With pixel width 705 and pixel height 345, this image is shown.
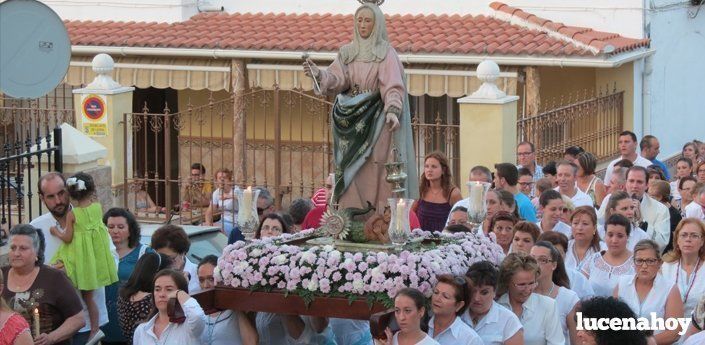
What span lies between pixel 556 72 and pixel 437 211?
950 cm

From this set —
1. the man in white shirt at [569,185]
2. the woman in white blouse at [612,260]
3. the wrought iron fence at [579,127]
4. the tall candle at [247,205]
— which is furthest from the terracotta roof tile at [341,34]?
the tall candle at [247,205]

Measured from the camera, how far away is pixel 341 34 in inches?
845

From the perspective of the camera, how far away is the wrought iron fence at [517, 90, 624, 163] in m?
18.2

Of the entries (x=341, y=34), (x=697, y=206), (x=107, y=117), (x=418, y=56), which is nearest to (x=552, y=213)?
(x=697, y=206)

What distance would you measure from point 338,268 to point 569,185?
4834 millimetres

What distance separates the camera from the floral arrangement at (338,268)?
9.18m

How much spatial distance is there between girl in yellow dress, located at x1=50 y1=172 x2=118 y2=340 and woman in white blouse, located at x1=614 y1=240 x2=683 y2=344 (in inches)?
133

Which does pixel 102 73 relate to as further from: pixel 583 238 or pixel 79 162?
pixel 583 238

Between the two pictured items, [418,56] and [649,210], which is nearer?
[649,210]

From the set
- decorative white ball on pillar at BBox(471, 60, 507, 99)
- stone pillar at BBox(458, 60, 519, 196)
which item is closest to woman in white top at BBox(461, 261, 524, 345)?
stone pillar at BBox(458, 60, 519, 196)

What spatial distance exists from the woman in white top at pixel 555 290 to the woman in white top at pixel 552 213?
7.53 ft

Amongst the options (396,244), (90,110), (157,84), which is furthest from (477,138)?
(396,244)

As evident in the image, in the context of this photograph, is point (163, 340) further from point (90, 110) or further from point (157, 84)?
point (157, 84)

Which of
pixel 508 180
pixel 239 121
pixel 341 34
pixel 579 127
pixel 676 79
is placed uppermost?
pixel 341 34
